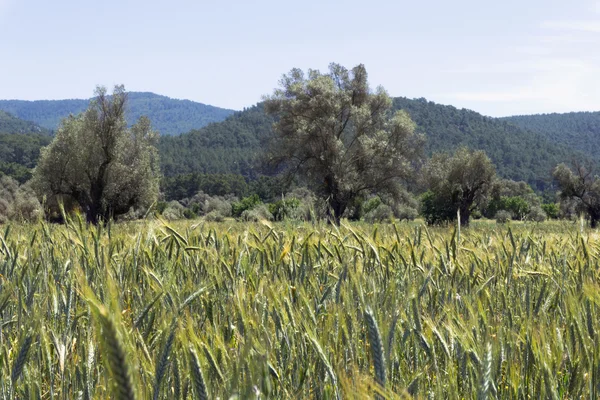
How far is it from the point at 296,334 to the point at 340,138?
35193 mm

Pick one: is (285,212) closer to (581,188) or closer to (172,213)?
(172,213)

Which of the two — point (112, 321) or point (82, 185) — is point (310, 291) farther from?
point (82, 185)

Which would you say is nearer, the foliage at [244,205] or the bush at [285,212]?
the bush at [285,212]

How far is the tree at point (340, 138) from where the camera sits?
114 ft

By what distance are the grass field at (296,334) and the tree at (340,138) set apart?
30705 mm

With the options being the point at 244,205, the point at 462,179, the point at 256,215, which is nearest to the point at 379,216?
the point at 256,215

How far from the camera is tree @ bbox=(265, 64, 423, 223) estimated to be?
3484 centimetres

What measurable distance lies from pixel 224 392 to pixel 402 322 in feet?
3.55

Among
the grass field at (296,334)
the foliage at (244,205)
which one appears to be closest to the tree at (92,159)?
the grass field at (296,334)

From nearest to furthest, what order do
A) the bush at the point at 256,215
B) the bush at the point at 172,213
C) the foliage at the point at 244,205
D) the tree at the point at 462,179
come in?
the bush at the point at 256,215
the bush at the point at 172,213
the tree at the point at 462,179
the foliage at the point at 244,205

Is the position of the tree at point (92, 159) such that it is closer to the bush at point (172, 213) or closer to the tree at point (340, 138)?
the bush at point (172, 213)

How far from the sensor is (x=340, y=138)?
36844mm

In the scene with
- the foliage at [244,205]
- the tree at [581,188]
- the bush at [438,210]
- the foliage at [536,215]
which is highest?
the tree at [581,188]

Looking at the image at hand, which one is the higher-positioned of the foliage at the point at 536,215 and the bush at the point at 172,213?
the bush at the point at 172,213
